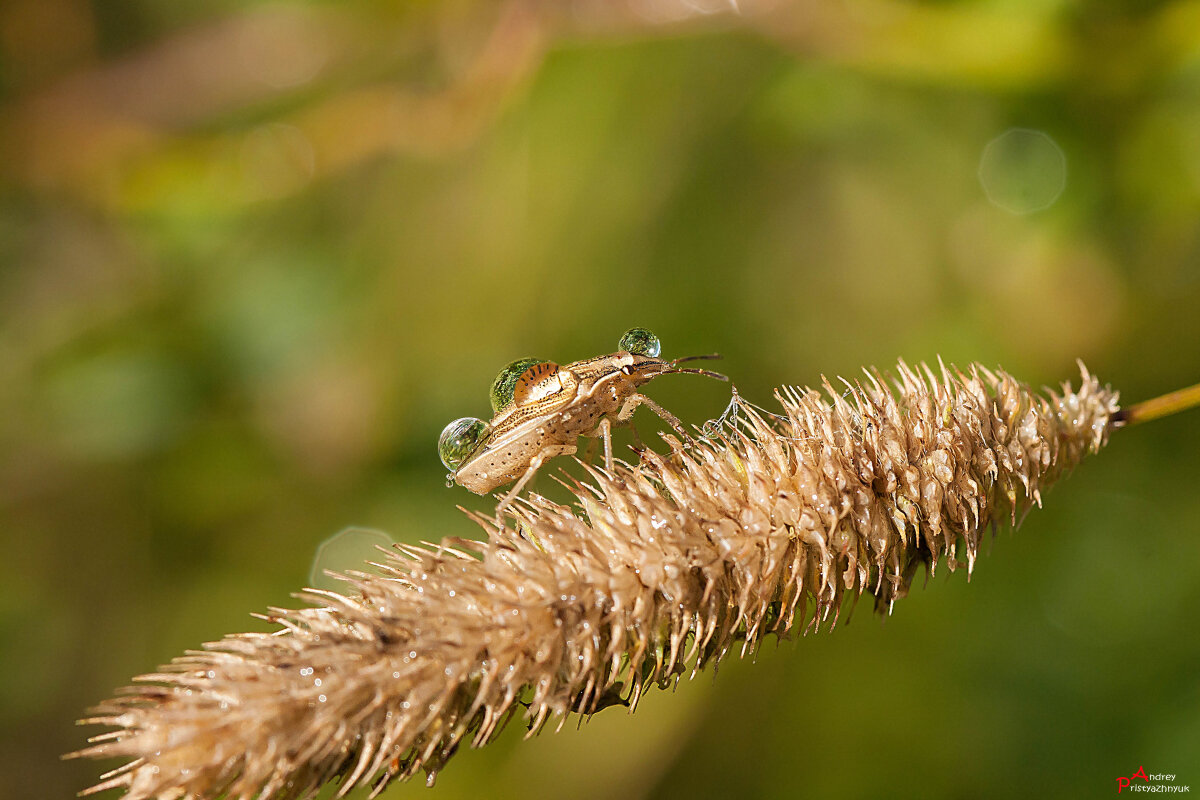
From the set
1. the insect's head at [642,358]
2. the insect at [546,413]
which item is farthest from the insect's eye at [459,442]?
the insect's head at [642,358]

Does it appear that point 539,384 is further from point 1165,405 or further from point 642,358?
point 1165,405

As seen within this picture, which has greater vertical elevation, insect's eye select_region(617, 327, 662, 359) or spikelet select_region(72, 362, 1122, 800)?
insect's eye select_region(617, 327, 662, 359)

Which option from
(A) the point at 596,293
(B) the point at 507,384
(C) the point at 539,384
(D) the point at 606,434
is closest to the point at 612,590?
(D) the point at 606,434

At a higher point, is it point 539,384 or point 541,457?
point 539,384

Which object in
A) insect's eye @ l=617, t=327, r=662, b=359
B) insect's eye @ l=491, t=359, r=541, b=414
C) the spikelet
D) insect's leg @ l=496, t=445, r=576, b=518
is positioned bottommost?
the spikelet

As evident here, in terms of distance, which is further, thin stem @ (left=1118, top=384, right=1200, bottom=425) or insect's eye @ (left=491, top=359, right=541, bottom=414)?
insect's eye @ (left=491, top=359, right=541, bottom=414)

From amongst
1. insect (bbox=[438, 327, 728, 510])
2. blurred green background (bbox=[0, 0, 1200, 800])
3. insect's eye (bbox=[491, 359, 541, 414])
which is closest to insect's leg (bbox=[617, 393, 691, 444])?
insect (bbox=[438, 327, 728, 510])

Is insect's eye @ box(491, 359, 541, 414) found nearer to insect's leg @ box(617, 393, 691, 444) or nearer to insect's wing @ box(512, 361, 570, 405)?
insect's wing @ box(512, 361, 570, 405)

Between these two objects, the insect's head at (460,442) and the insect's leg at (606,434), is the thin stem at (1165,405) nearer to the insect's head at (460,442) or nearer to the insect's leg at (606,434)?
the insect's leg at (606,434)
